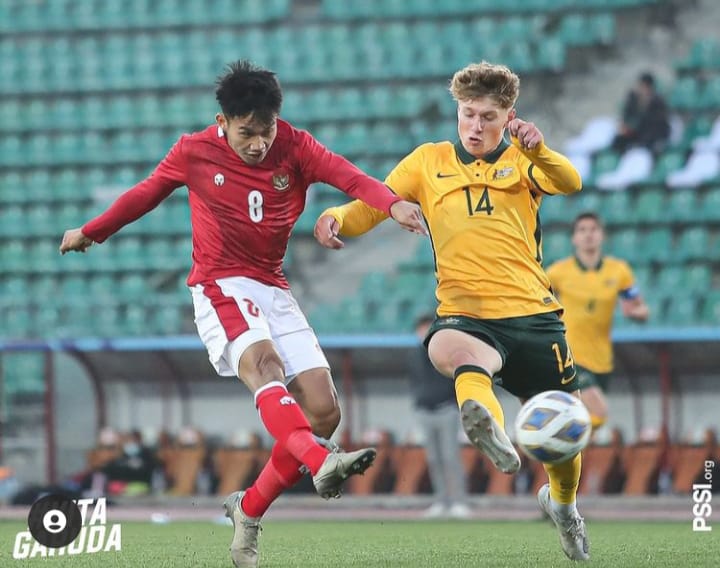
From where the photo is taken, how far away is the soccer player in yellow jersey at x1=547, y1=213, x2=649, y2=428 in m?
11.2

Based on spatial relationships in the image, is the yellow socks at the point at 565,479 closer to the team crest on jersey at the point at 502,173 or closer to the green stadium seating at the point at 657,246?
the team crest on jersey at the point at 502,173

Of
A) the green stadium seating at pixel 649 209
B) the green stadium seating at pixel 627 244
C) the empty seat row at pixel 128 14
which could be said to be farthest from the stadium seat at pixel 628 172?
the empty seat row at pixel 128 14

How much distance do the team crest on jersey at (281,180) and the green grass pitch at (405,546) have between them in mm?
1716

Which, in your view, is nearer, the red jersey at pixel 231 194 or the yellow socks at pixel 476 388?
the yellow socks at pixel 476 388

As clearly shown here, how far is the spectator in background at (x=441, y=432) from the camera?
43.3ft

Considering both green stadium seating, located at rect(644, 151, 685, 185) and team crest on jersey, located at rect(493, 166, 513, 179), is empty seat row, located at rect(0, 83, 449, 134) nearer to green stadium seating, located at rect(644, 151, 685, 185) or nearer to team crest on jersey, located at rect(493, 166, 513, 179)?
green stadium seating, located at rect(644, 151, 685, 185)

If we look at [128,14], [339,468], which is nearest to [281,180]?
[339,468]

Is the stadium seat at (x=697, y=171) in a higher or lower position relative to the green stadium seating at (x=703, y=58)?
lower

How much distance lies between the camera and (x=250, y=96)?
21.5 feet

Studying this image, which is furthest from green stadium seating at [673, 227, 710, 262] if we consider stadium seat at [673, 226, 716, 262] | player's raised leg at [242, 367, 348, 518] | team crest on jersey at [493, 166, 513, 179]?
player's raised leg at [242, 367, 348, 518]

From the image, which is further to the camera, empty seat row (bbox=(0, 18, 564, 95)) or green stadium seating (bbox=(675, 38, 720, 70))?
empty seat row (bbox=(0, 18, 564, 95))

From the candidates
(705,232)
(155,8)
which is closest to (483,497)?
(705,232)

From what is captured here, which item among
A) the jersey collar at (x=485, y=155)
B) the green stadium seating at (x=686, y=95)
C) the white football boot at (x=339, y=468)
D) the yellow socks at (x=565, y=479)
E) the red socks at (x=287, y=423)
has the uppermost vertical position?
the green stadium seating at (x=686, y=95)

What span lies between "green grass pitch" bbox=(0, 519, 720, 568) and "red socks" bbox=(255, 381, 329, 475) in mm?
775
